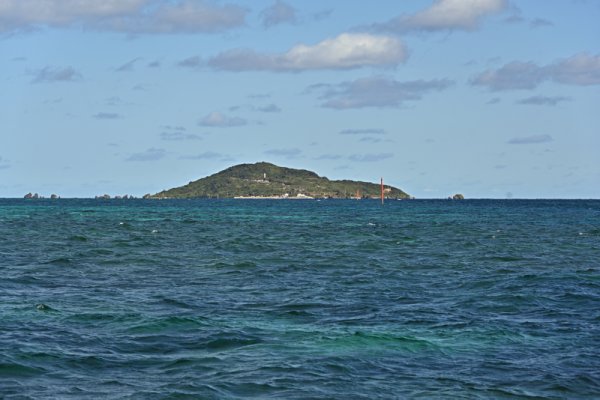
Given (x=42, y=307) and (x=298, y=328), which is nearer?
(x=298, y=328)

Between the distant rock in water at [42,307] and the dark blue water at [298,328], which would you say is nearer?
the dark blue water at [298,328]

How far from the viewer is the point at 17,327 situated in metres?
26.4

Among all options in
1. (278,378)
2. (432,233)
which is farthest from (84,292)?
(432,233)

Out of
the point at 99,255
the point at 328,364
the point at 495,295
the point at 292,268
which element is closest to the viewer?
the point at 328,364

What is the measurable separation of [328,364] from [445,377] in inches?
125

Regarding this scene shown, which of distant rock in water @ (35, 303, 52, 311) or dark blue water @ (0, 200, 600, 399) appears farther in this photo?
distant rock in water @ (35, 303, 52, 311)

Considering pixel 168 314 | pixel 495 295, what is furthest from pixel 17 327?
pixel 495 295

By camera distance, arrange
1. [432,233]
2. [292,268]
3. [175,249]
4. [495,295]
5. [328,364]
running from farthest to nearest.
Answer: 1. [432,233]
2. [175,249]
3. [292,268]
4. [495,295]
5. [328,364]

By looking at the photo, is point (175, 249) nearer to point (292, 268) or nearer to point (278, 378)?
point (292, 268)

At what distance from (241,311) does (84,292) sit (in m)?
8.65

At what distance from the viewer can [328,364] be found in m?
21.9

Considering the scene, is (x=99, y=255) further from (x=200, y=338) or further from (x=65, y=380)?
(x=65, y=380)

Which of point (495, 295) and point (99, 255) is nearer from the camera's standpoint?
point (495, 295)

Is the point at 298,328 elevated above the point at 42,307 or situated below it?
below
